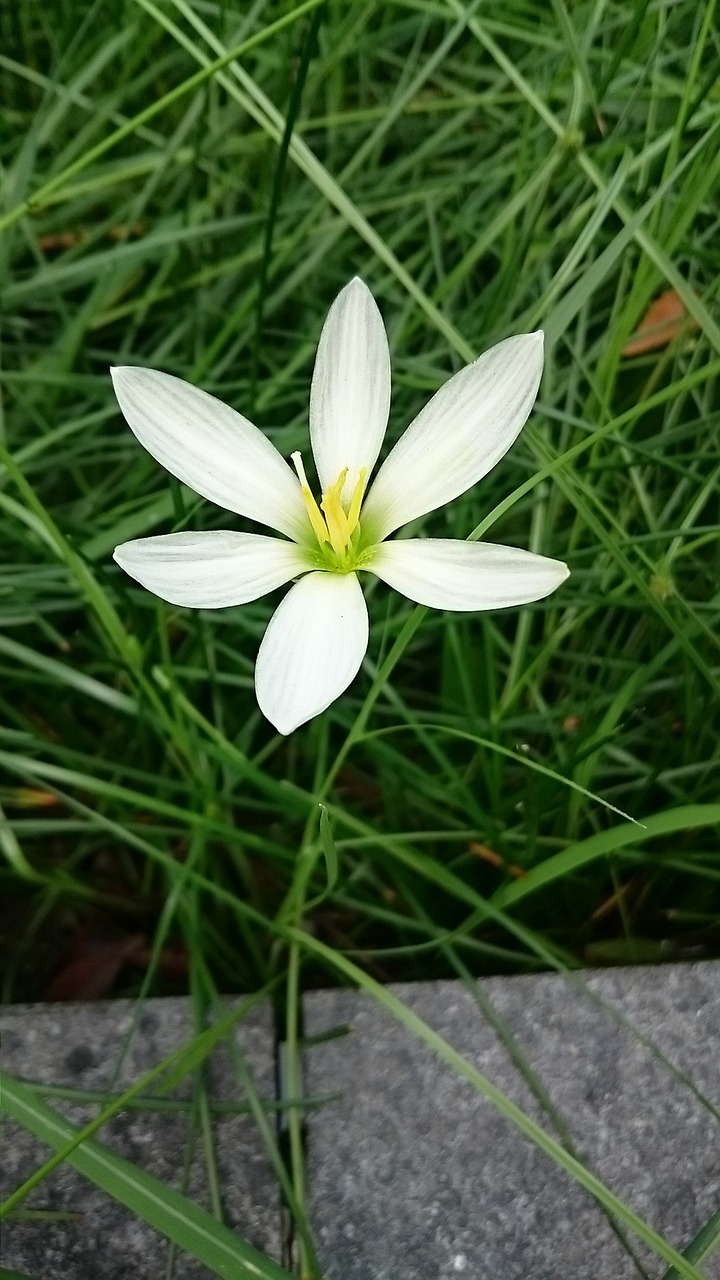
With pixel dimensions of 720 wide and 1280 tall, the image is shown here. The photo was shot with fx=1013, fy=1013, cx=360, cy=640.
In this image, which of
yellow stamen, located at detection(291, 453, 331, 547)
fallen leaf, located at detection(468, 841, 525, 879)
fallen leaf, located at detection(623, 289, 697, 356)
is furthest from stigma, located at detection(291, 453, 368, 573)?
fallen leaf, located at detection(623, 289, 697, 356)

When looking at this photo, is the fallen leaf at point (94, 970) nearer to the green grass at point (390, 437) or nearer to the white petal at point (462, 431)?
the green grass at point (390, 437)

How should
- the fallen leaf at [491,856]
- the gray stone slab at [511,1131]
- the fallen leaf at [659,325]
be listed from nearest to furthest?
the gray stone slab at [511,1131], the fallen leaf at [491,856], the fallen leaf at [659,325]

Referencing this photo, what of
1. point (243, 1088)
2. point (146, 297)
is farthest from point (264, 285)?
point (243, 1088)

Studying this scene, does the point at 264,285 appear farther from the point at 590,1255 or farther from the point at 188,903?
the point at 590,1255

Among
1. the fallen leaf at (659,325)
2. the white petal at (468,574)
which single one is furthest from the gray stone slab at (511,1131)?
the fallen leaf at (659,325)

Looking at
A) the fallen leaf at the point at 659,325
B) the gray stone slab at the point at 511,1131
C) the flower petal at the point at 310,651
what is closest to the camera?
the flower petal at the point at 310,651

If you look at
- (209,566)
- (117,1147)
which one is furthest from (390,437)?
(117,1147)
